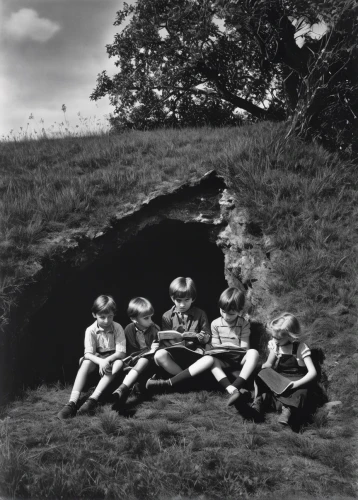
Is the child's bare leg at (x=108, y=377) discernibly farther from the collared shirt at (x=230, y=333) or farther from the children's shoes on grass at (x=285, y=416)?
the children's shoes on grass at (x=285, y=416)

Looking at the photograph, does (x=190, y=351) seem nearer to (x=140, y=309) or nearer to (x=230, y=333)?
(x=230, y=333)

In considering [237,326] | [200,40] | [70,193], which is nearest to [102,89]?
[200,40]

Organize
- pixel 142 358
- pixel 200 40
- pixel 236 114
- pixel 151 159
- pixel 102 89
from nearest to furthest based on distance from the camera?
pixel 142 358 → pixel 151 159 → pixel 200 40 → pixel 102 89 → pixel 236 114

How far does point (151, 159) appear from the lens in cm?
773

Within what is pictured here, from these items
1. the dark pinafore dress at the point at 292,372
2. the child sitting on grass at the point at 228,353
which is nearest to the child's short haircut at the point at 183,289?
the child sitting on grass at the point at 228,353

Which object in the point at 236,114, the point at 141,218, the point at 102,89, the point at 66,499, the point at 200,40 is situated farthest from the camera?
the point at 236,114

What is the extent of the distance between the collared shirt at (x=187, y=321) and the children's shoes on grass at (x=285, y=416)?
128 centimetres

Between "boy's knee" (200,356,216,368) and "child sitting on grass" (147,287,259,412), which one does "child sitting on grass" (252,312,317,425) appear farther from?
"boy's knee" (200,356,216,368)

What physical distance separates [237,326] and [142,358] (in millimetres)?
1111

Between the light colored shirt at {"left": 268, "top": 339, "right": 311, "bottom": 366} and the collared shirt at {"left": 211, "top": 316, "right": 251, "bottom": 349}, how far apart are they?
41cm

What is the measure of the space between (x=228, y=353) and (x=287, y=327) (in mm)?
708

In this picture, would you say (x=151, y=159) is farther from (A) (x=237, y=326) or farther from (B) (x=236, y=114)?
(B) (x=236, y=114)

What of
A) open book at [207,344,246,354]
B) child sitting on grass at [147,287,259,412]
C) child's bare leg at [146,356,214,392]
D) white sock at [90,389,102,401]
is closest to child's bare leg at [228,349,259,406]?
child sitting on grass at [147,287,259,412]

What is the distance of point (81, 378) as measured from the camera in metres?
4.87
